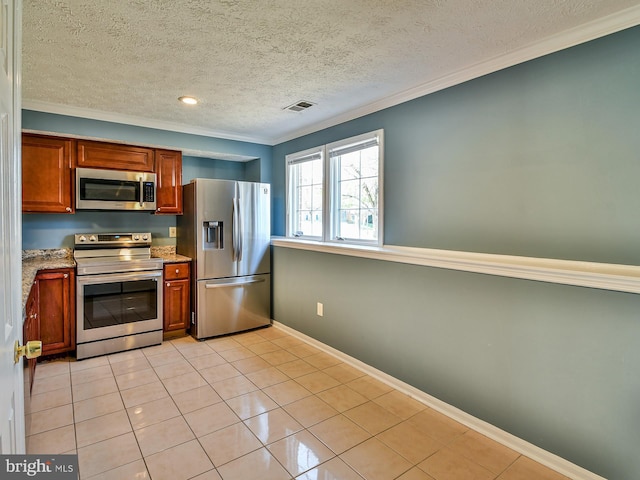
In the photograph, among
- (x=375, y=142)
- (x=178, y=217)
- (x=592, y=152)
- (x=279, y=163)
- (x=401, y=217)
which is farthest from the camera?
(x=279, y=163)

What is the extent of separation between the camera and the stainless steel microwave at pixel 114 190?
11.1 feet

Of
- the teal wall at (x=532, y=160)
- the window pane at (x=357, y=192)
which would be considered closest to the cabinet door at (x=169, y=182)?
the window pane at (x=357, y=192)

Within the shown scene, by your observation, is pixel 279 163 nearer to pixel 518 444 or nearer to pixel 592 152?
pixel 592 152

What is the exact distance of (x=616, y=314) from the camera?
1702 mm

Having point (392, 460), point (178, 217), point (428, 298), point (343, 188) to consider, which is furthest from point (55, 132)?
point (392, 460)

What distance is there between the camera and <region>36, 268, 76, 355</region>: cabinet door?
3.06 metres

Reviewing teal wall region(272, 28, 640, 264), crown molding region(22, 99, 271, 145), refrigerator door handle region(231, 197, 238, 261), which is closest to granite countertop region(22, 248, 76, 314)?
crown molding region(22, 99, 271, 145)

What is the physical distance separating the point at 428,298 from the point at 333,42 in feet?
5.93

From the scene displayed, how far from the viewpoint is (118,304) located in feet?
11.1

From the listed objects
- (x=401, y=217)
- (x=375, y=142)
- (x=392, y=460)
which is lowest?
(x=392, y=460)

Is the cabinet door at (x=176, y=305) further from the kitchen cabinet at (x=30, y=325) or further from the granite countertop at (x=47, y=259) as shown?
the kitchen cabinet at (x=30, y=325)

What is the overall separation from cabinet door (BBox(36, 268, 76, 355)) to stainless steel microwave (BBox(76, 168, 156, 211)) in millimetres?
702

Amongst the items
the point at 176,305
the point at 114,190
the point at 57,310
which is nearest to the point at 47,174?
the point at 114,190

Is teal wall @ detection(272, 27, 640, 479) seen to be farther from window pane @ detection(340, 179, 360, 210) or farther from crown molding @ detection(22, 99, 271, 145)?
crown molding @ detection(22, 99, 271, 145)
